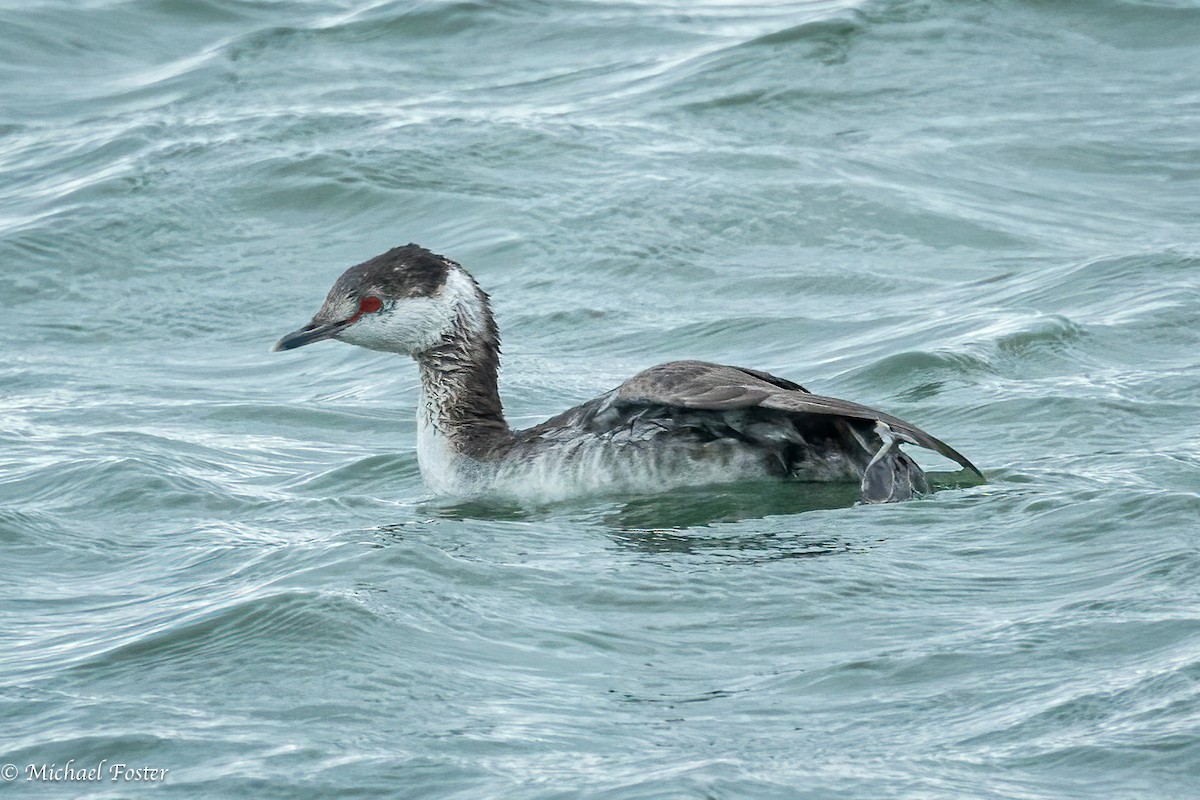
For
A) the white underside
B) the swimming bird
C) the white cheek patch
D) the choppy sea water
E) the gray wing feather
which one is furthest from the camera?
the white cheek patch

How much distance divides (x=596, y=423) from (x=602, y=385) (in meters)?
2.33

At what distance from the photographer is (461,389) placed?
9.25 m

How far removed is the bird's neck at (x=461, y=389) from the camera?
913 centimetres

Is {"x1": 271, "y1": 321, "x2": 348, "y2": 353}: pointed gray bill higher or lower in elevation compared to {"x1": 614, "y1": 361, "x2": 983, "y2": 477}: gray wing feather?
higher

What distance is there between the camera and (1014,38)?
16734 mm

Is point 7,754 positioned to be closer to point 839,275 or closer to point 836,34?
point 839,275

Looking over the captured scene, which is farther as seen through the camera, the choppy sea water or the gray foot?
the gray foot

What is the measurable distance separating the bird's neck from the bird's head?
6cm

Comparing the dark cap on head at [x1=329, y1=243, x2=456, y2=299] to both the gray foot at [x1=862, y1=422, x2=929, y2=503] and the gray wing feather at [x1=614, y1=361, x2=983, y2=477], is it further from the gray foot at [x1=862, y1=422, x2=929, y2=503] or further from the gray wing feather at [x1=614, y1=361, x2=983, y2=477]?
the gray foot at [x1=862, y1=422, x2=929, y2=503]

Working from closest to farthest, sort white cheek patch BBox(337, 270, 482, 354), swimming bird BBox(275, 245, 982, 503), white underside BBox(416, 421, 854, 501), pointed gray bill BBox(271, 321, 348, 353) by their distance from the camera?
swimming bird BBox(275, 245, 982, 503) < white underside BBox(416, 421, 854, 501) < pointed gray bill BBox(271, 321, 348, 353) < white cheek patch BBox(337, 270, 482, 354)

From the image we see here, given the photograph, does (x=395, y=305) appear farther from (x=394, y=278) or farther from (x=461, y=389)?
(x=461, y=389)

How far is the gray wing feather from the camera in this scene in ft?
25.5

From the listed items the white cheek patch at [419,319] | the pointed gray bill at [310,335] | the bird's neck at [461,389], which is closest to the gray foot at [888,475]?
the bird's neck at [461,389]

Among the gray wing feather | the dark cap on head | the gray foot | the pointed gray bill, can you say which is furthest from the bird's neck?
the gray foot
